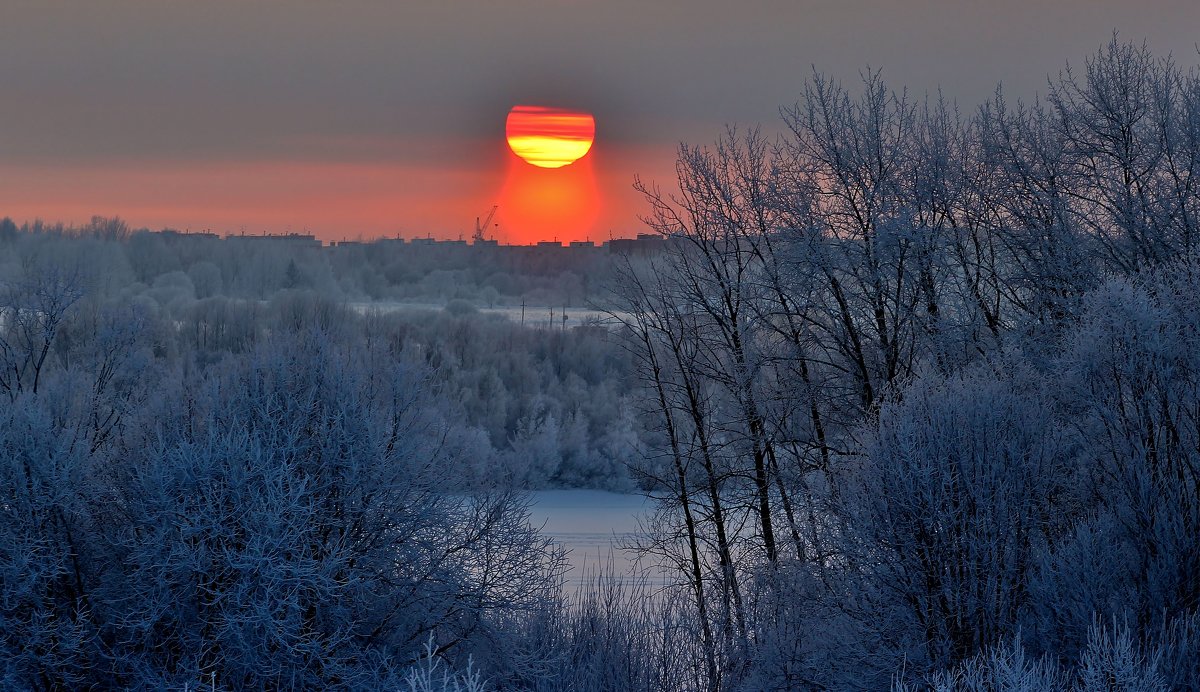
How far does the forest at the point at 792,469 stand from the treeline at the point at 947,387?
0.06 m

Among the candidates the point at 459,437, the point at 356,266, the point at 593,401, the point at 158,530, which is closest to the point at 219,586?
the point at 158,530

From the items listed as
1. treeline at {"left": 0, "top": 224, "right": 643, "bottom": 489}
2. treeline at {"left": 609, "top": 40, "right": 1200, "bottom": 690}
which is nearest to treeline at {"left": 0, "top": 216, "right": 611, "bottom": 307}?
treeline at {"left": 0, "top": 224, "right": 643, "bottom": 489}

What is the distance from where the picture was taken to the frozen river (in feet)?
131

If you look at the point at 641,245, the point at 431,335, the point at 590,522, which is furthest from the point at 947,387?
the point at 431,335

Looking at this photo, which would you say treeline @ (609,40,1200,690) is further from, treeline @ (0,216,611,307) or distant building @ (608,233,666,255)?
treeline @ (0,216,611,307)

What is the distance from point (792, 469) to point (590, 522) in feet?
100

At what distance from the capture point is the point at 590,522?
52.0 metres

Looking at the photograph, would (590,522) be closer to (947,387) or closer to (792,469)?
(792,469)

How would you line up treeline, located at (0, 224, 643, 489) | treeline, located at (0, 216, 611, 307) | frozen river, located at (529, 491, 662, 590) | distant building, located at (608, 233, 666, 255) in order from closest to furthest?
distant building, located at (608, 233, 666, 255) → frozen river, located at (529, 491, 662, 590) → treeline, located at (0, 224, 643, 489) → treeline, located at (0, 216, 611, 307)

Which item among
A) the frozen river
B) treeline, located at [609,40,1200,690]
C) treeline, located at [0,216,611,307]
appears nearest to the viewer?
treeline, located at [609,40,1200,690]

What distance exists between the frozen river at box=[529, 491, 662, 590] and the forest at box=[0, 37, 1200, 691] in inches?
580

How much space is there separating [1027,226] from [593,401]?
5274 centimetres

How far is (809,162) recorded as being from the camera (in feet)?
73.4

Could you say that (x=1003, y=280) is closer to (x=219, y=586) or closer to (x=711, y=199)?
(x=711, y=199)
